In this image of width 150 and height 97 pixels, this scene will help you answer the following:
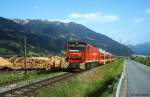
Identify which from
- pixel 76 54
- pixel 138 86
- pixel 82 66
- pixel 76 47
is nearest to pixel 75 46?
pixel 76 47

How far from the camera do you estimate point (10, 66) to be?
59375 mm

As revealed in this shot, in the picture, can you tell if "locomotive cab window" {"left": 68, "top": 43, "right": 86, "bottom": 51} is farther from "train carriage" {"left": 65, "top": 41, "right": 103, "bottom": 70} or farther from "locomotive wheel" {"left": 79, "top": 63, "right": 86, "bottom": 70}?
"locomotive wheel" {"left": 79, "top": 63, "right": 86, "bottom": 70}

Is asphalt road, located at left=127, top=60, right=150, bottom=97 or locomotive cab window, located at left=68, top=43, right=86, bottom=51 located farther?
locomotive cab window, located at left=68, top=43, right=86, bottom=51

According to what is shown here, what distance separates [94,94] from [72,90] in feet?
4.30

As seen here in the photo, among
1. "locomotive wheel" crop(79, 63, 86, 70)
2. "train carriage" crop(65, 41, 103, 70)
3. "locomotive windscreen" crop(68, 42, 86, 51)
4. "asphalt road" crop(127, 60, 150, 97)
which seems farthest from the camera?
"locomotive wheel" crop(79, 63, 86, 70)

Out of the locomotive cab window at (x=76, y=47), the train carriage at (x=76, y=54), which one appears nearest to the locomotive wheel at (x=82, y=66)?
the train carriage at (x=76, y=54)

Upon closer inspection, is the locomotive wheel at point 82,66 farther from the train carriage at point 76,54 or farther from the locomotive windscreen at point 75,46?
the locomotive windscreen at point 75,46

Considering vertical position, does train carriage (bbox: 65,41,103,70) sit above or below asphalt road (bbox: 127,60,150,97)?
above

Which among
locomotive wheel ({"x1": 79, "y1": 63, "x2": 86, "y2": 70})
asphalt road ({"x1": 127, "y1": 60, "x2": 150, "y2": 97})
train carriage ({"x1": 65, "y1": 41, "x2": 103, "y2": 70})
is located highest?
train carriage ({"x1": 65, "y1": 41, "x2": 103, "y2": 70})

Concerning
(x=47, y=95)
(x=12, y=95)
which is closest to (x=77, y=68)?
(x=12, y=95)

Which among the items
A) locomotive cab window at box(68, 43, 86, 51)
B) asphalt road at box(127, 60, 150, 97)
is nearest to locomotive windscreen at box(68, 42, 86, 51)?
locomotive cab window at box(68, 43, 86, 51)

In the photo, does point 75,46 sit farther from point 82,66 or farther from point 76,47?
point 82,66

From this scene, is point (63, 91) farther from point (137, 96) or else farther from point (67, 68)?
point (67, 68)

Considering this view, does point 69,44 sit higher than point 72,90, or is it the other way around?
point 69,44
